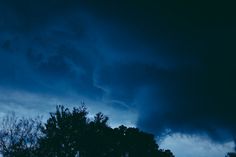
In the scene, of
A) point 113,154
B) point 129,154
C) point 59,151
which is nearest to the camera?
point 59,151

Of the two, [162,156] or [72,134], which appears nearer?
[72,134]

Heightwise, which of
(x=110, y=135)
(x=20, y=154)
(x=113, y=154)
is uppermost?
(x=110, y=135)

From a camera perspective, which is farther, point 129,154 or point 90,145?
point 129,154

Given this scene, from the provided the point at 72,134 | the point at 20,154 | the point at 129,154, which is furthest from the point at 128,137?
the point at 20,154

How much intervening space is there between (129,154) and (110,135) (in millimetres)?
7085

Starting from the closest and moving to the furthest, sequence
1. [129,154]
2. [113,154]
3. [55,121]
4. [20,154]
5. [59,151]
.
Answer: [20,154]
[59,151]
[55,121]
[113,154]
[129,154]

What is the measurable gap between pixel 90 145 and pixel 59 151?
7.07 m

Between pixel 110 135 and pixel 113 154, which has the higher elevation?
pixel 110 135

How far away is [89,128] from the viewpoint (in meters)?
55.1

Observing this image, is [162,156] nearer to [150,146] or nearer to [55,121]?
[150,146]

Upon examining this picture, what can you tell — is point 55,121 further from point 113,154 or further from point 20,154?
point 113,154

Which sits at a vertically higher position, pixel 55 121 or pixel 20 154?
pixel 55 121

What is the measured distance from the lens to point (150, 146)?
6638 centimetres

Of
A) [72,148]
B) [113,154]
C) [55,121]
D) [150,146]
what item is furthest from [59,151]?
[150,146]
